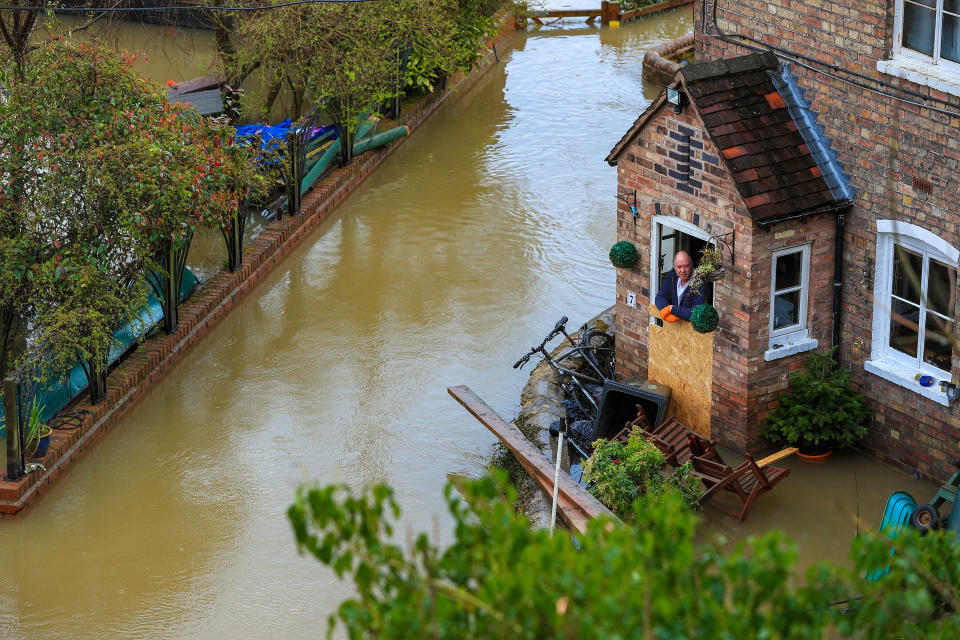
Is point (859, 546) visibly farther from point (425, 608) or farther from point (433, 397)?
point (433, 397)

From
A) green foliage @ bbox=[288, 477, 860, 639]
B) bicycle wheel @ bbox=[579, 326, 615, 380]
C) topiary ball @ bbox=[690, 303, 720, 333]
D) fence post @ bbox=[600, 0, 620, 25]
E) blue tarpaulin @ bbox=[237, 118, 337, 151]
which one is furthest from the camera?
fence post @ bbox=[600, 0, 620, 25]

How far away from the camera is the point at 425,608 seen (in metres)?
3.72

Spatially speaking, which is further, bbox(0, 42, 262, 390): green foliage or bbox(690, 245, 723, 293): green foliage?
bbox(0, 42, 262, 390): green foliage

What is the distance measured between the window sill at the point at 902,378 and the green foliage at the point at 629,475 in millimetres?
1903

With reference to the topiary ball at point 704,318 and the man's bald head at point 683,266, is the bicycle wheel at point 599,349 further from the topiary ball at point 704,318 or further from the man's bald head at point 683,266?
the topiary ball at point 704,318

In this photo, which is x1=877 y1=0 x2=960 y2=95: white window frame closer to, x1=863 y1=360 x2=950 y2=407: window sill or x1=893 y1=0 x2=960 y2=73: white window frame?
x1=893 y1=0 x2=960 y2=73: white window frame

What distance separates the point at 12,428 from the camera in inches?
406

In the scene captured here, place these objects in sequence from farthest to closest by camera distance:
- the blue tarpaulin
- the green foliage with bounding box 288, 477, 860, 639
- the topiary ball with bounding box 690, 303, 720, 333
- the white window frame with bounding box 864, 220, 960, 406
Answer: the blue tarpaulin, the topiary ball with bounding box 690, 303, 720, 333, the white window frame with bounding box 864, 220, 960, 406, the green foliage with bounding box 288, 477, 860, 639

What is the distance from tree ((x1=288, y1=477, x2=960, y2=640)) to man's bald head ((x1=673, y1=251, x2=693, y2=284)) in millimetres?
6586

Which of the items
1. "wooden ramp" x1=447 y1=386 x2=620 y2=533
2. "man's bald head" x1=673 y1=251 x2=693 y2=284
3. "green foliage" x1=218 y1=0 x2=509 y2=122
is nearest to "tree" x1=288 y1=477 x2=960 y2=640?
"wooden ramp" x1=447 y1=386 x2=620 y2=533

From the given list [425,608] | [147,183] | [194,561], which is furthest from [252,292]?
[425,608]

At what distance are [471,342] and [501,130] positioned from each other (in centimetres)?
814

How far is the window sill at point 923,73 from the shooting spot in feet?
29.4

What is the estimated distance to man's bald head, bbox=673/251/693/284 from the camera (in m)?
10.5
